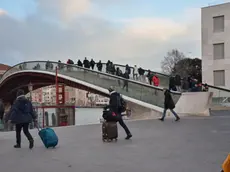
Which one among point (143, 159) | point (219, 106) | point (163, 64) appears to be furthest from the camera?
point (163, 64)

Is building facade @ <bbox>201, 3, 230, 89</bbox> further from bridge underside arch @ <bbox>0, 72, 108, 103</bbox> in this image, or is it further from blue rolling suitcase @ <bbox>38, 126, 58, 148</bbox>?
blue rolling suitcase @ <bbox>38, 126, 58, 148</bbox>

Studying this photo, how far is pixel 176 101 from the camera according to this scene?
20.4 m

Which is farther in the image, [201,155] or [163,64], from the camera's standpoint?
[163,64]

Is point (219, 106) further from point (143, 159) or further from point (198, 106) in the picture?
point (143, 159)

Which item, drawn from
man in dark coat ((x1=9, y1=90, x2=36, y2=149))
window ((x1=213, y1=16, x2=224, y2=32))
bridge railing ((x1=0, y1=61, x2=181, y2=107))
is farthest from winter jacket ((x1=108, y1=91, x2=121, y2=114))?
window ((x1=213, y1=16, x2=224, y2=32))

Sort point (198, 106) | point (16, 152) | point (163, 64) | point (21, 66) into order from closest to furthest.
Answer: point (16, 152), point (198, 106), point (21, 66), point (163, 64)

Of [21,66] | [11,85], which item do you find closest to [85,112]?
[21,66]

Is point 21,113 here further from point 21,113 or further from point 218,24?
point 218,24

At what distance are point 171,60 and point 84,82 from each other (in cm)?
4169

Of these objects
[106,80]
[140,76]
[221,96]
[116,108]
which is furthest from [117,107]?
[140,76]

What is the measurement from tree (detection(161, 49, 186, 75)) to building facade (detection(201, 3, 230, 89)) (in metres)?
23.3

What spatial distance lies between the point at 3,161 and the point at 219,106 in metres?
23.6

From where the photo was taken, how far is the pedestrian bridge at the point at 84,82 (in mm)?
22172

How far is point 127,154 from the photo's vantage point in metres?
8.05
